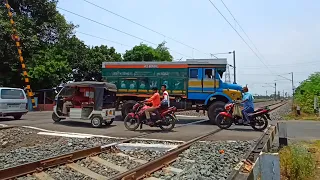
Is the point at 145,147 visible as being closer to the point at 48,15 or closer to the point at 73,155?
the point at 73,155

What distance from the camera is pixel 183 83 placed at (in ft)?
56.9

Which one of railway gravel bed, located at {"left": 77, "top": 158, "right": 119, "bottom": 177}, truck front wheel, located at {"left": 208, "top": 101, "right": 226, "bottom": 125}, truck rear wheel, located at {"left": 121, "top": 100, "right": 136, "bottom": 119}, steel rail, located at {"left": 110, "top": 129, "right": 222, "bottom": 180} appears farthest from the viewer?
truck rear wheel, located at {"left": 121, "top": 100, "right": 136, "bottom": 119}

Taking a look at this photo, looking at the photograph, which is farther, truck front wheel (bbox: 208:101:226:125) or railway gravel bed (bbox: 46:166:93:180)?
truck front wheel (bbox: 208:101:226:125)

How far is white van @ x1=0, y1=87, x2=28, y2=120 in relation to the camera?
667 inches

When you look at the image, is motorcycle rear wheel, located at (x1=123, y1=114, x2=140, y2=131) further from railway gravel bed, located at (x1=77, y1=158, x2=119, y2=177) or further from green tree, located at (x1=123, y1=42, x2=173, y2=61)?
green tree, located at (x1=123, y1=42, x2=173, y2=61)

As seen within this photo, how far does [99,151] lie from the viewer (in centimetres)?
854

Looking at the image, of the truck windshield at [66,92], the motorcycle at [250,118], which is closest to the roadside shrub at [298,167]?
the motorcycle at [250,118]

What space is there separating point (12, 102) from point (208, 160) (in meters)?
13.2

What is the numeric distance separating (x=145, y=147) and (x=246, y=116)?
5841 millimetres

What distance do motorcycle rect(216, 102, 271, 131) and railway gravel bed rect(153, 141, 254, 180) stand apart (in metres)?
3.94

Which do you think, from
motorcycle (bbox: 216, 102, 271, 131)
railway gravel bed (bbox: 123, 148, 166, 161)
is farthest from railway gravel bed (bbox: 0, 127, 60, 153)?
motorcycle (bbox: 216, 102, 271, 131)

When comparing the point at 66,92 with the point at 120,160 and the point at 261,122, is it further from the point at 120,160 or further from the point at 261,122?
the point at 261,122

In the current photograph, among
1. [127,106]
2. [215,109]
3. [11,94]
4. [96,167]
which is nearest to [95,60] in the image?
[11,94]

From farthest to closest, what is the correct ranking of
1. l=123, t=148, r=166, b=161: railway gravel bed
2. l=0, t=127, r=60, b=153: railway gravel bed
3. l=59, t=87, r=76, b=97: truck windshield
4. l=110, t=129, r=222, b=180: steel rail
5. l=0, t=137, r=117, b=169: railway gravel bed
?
l=59, t=87, r=76, b=97: truck windshield, l=0, t=127, r=60, b=153: railway gravel bed, l=123, t=148, r=166, b=161: railway gravel bed, l=0, t=137, r=117, b=169: railway gravel bed, l=110, t=129, r=222, b=180: steel rail
